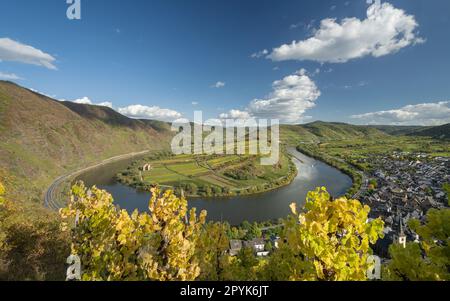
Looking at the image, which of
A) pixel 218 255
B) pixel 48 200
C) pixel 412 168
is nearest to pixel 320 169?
pixel 412 168

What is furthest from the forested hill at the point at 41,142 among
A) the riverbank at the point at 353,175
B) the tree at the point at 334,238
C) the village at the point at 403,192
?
the riverbank at the point at 353,175

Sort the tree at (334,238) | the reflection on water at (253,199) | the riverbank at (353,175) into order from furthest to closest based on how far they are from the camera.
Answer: the riverbank at (353,175), the reflection on water at (253,199), the tree at (334,238)

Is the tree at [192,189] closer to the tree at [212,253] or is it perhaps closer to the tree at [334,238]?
the tree at [212,253]

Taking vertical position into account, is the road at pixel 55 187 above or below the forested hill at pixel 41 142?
below

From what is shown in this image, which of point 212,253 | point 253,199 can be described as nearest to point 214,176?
point 253,199

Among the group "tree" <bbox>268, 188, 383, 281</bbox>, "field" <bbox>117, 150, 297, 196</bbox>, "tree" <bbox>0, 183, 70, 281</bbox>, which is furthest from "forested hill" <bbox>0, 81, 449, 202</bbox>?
"tree" <bbox>268, 188, 383, 281</bbox>

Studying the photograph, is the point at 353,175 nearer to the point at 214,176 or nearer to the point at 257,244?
the point at 214,176
